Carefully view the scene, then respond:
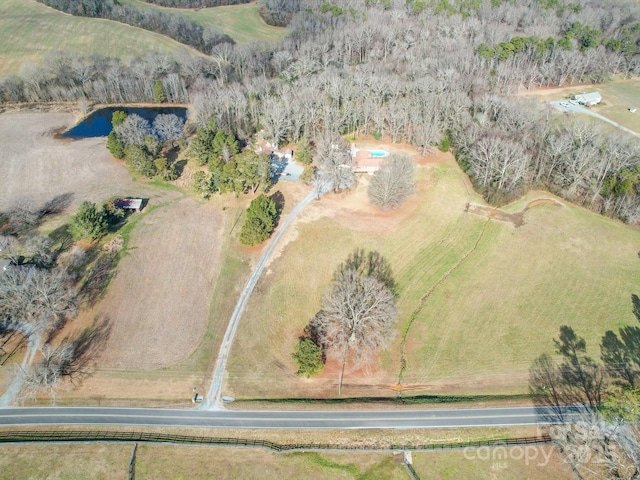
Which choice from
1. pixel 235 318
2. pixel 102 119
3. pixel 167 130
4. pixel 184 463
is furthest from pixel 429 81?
pixel 184 463

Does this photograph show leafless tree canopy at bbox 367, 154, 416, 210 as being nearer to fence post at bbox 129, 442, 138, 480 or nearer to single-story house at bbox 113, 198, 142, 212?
single-story house at bbox 113, 198, 142, 212

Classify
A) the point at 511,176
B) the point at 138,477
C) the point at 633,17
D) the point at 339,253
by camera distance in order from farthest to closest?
the point at 633,17 < the point at 511,176 < the point at 339,253 < the point at 138,477

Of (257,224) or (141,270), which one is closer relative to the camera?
(141,270)

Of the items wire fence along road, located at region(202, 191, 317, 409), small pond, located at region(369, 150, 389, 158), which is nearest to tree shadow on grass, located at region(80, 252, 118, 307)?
wire fence along road, located at region(202, 191, 317, 409)

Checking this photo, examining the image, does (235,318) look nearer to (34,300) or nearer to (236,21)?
(34,300)

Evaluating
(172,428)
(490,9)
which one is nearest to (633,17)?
(490,9)

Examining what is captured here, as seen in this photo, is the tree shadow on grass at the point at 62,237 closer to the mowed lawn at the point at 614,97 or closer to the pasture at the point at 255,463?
the pasture at the point at 255,463

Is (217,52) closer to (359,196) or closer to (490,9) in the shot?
(359,196)
